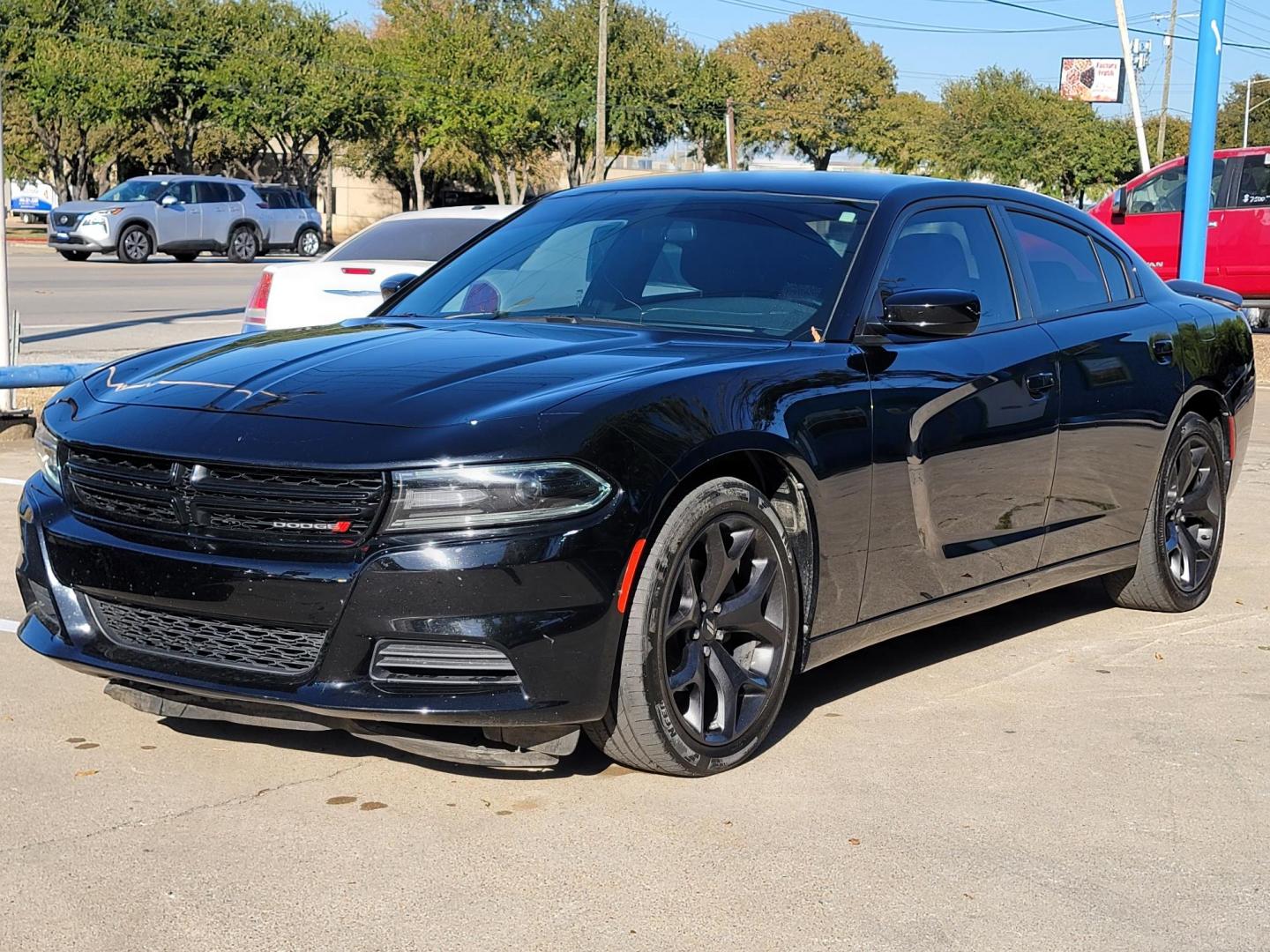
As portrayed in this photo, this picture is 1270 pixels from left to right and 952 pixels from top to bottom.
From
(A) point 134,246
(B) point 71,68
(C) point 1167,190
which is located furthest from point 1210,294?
(B) point 71,68

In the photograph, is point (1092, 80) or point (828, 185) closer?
point (828, 185)

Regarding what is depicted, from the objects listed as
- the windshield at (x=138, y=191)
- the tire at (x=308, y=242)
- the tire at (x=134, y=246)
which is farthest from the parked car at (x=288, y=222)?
the tire at (x=134, y=246)

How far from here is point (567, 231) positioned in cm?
570

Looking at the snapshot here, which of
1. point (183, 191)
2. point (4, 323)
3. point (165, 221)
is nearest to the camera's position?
point (4, 323)

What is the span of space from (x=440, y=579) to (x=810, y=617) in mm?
1283

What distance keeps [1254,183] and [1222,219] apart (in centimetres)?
58

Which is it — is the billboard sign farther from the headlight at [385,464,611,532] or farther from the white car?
the headlight at [385,464,611,532]

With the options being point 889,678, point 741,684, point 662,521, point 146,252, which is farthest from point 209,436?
point 146,252

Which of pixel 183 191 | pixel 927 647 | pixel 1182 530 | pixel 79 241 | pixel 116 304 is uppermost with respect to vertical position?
pixel 183 191

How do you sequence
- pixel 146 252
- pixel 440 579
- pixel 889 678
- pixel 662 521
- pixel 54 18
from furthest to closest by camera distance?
1. pixel 54 18
2. pixel 146 252
3. pixel 889 678
4. pixel 662 521
5. pixel 440 579

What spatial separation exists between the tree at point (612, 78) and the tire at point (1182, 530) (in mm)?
57383

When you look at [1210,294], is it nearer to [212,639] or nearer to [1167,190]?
[212,639]

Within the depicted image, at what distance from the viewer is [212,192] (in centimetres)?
3619

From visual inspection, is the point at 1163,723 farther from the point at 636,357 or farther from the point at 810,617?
the point at 636,357
